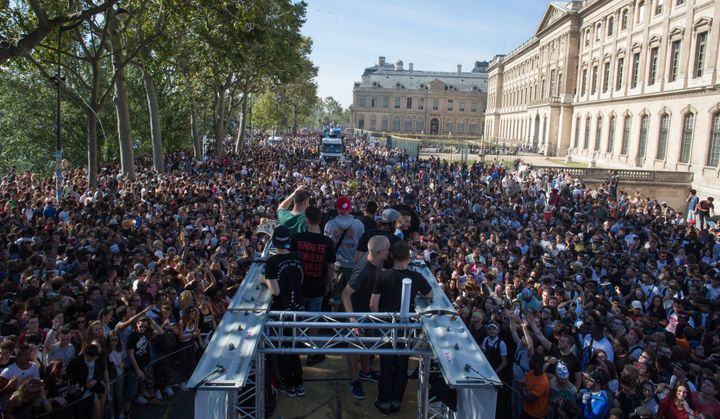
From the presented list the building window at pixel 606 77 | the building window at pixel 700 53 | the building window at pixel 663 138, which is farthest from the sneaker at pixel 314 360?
the building window at pixel 606 77

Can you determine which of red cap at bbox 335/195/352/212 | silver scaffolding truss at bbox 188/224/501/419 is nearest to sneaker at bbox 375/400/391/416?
silver scaffolding truss at bbox 188/224/501/419

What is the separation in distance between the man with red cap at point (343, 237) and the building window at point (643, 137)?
38.4m

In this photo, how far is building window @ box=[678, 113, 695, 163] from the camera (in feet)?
108

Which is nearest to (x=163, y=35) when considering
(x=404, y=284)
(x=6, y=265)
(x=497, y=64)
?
(x=6, y=265)

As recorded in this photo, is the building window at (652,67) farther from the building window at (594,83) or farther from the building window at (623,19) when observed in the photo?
the building window at (594,83)

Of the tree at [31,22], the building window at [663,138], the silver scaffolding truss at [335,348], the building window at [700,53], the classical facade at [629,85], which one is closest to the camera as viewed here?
the silver scaffolding truss at [335,348]

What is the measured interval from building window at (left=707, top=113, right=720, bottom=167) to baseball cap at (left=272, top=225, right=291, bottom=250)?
31.5 metres

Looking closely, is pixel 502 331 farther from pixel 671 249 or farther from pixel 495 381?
pixel 671 249

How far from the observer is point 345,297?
5262mm

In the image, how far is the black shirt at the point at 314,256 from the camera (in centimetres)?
589

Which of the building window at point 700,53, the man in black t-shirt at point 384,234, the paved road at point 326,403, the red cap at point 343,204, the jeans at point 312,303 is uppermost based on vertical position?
the building window at point 700,53

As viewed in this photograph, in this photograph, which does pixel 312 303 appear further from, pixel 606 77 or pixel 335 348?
pixel 606 77

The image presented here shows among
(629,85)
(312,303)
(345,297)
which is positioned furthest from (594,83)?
(345,297)

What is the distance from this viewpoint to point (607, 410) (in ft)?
18.9
